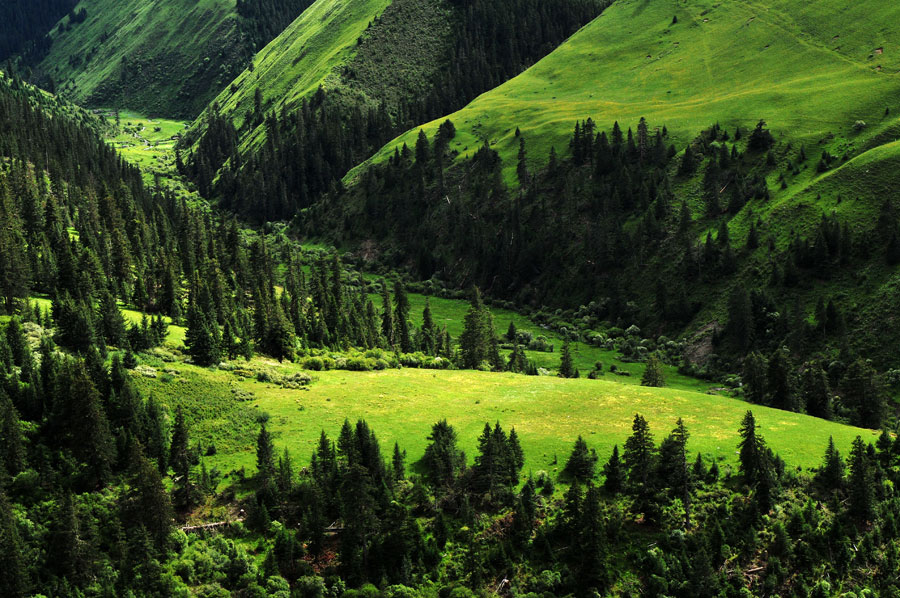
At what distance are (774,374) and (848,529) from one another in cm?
4089

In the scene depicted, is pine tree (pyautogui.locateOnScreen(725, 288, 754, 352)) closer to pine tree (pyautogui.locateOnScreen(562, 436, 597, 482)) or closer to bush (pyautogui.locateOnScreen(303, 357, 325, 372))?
pine tree (pyautogui.locateOnScreen(562, 436, 597, 482))

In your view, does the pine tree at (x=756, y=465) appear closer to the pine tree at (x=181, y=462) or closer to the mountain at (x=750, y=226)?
the pine tree at (x=181, y=462)

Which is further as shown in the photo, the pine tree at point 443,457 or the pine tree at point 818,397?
the pine tree at point 818,397

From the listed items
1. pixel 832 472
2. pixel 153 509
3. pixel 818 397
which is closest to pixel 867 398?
pixel 818 397

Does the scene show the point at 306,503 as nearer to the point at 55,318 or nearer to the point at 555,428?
the point at 555,428

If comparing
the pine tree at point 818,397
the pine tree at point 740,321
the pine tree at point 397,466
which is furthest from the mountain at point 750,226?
the pine tree at point 397,466

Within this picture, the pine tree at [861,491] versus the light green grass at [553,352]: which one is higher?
the light green grass at [553,352]

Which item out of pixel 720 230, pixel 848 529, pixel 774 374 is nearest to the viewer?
pixel 848 529

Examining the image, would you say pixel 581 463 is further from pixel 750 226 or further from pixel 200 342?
pixel 750 226

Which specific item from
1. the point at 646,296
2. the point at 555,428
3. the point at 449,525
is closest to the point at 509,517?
the point at 449,525

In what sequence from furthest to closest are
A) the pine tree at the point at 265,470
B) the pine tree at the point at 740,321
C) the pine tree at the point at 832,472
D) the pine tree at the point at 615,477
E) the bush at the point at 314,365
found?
the pine tree at the point at 740,321 → the bush at the point at 314,365 → the pine tree at the point at 615,477 → the pine tree at the point at 265,470 → the pine tree at the point at 832,472

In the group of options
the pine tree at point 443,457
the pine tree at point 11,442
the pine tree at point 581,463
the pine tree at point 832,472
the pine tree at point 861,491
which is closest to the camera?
the pine tree at point 11,442

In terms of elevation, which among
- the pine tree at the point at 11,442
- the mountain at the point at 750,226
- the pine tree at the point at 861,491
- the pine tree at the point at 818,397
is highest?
the mountain at the point at 750,226

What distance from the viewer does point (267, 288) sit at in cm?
13738
